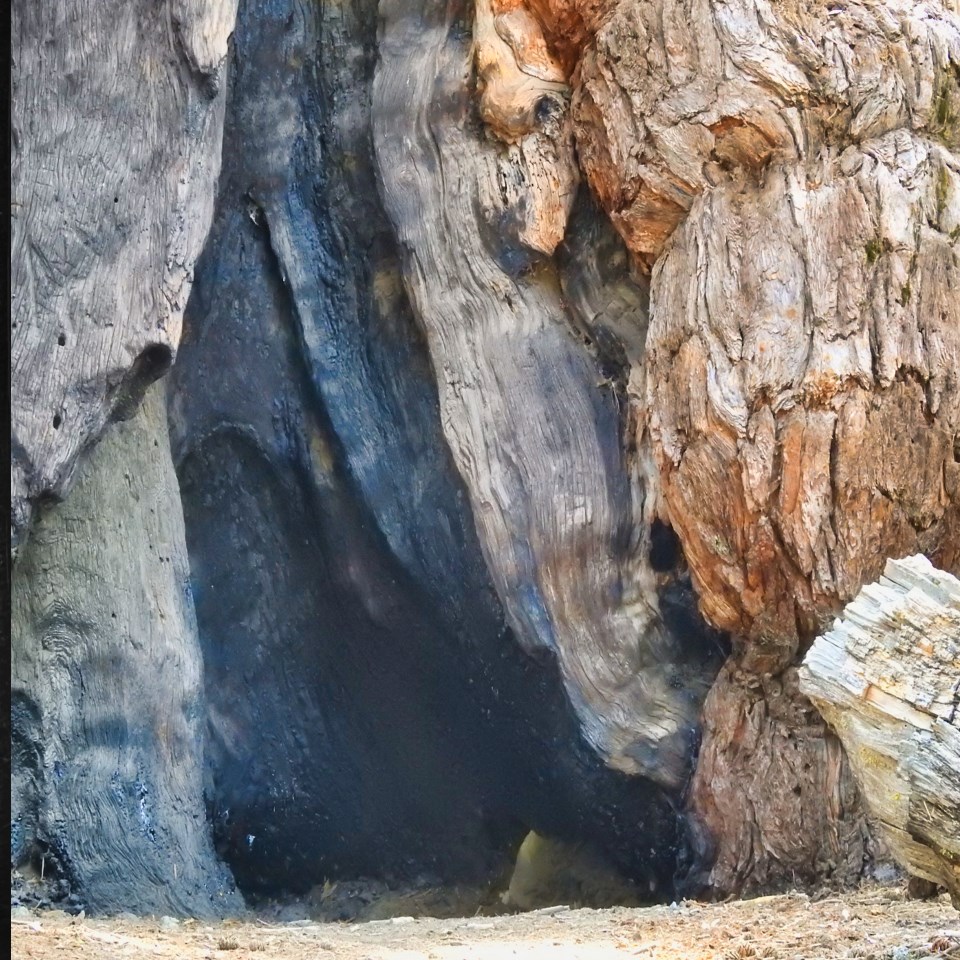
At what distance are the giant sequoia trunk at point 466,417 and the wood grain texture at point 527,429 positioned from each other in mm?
14

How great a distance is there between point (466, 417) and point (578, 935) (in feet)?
6.91

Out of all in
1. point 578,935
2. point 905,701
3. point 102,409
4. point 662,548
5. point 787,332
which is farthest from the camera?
point 662,548

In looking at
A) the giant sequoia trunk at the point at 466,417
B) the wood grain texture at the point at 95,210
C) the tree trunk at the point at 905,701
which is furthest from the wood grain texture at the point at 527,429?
the tree trunk at the point at 905,701

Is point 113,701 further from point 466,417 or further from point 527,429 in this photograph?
point 527,429

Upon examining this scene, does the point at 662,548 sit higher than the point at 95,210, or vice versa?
the point at 95,210

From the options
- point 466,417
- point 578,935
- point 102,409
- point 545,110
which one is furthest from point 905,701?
point 545,110

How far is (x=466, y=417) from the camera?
508cm

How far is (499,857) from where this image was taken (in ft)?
17.3

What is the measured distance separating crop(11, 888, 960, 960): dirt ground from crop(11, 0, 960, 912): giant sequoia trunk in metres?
0.52

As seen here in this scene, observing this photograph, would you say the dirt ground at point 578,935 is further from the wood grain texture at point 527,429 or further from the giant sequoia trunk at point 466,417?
the wood grain texture at point 527,429

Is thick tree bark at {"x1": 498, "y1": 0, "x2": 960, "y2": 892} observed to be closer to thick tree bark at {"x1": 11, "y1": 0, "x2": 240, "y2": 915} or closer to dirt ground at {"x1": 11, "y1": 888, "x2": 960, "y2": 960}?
dirt ground at {"x1": 11, "y1": 888, "x2": 960, "y2": 960}

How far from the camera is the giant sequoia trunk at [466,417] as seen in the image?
4.38 m

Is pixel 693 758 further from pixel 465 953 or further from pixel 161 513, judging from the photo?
pixel 161 513

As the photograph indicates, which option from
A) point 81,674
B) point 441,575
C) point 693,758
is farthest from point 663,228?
point 81,674
